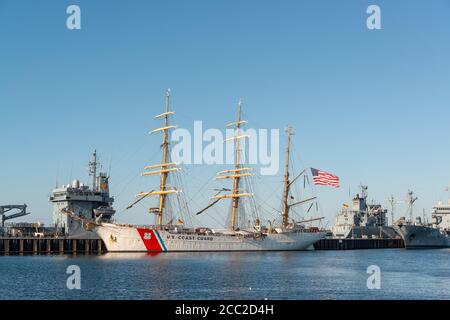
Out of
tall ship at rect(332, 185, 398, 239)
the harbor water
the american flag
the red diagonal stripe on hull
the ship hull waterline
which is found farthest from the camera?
tall ship at rect(332, 185, 398, 239)

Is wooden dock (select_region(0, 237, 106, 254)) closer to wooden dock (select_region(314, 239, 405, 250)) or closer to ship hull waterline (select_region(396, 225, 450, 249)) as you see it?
wooden dock (select_region(314, 239, 405, 250))

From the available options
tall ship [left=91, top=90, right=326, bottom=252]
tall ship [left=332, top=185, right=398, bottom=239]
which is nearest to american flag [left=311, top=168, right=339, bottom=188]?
tall ship [left=91, top=90, right=326, bottom=252]

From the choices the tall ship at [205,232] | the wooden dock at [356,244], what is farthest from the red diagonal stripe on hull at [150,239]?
the wooden dock at [356,244]

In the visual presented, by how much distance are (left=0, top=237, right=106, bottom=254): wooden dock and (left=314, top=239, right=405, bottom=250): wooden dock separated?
53212 millimetres

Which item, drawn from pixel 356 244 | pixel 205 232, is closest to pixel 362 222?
pixel 356 244

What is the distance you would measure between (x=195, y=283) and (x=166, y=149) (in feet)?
171

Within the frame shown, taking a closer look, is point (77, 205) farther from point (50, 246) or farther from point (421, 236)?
point (421, 236)

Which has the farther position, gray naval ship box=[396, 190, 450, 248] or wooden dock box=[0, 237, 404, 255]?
gray naval ship box=[396, 190, 450, 248]

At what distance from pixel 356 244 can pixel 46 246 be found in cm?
7631

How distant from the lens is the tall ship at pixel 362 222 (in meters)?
146

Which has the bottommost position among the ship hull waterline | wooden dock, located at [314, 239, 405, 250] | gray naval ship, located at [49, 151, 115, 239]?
wooden dock, located at [314, 239, 405, 250]

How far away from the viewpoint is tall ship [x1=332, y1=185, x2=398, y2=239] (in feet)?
479

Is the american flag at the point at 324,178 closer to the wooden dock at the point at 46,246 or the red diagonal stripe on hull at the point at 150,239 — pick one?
the red diagonal stripe on hull at the point at 150,239

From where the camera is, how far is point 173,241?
8850cm
